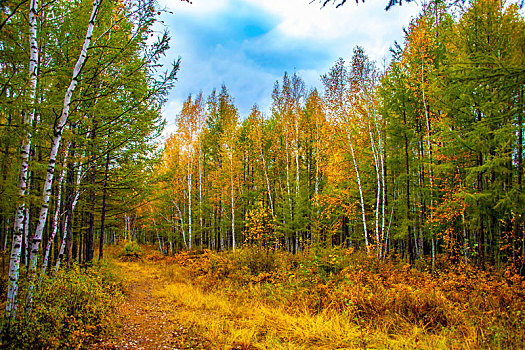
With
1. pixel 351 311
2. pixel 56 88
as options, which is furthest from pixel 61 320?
pixel 351 311

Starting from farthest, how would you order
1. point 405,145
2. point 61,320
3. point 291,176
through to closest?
point 291,176 < point 405,145 < point 61,320

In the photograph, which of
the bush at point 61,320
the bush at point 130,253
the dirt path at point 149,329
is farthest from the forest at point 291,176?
the bush at point 130,253

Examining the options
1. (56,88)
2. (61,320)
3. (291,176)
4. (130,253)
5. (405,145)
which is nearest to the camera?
(61,320)

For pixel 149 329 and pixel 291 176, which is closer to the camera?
pixel 149 329

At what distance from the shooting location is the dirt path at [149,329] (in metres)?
4.32

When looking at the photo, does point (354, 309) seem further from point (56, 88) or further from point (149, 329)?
point (56, 88)

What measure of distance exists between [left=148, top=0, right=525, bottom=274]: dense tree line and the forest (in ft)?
0.31

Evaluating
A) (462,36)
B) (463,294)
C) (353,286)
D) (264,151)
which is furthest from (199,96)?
(463,294)

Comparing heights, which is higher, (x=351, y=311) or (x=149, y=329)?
(x=351, y=311)

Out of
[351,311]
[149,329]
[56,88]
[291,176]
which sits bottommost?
[149,329]

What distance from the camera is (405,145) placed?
37.6ft

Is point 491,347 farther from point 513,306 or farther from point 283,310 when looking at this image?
point 283,310

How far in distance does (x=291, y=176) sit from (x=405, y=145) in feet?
23.0

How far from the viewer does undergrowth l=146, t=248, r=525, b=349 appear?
4.05 meters
